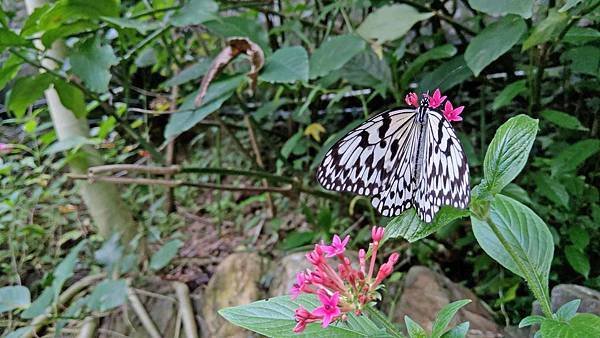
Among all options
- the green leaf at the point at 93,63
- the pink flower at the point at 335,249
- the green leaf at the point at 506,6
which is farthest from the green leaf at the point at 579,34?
the green leaf at the point at 93,63

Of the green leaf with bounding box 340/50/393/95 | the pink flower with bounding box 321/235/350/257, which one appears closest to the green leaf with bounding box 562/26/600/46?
the green leaf with bounding box 340/50/393/95

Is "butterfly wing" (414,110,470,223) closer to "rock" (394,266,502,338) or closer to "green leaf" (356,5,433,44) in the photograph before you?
"green leaf" (356,5,433,44)

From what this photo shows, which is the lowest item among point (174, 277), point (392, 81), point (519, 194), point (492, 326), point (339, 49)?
point (174, 277)

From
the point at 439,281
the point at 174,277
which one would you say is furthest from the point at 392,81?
the point at 174,277

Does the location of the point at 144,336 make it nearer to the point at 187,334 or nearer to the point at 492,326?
the point at 187,334

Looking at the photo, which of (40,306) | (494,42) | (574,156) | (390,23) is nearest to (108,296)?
(40,306)

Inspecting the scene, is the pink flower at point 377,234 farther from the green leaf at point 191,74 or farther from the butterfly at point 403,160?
the green leaf at point 191,74

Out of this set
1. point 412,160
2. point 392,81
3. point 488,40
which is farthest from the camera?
point 392,81
